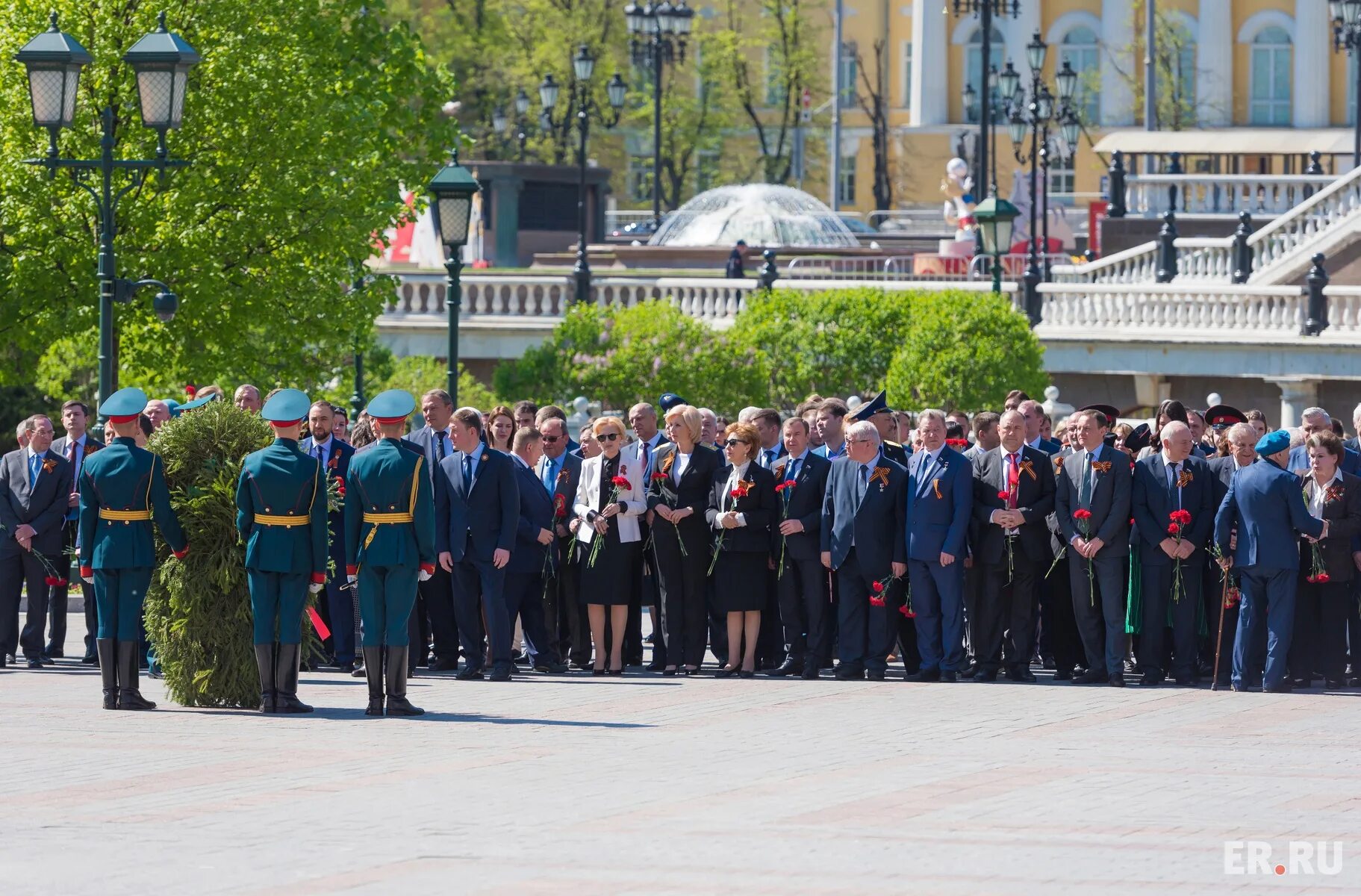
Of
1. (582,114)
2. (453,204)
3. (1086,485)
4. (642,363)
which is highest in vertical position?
(582,114)

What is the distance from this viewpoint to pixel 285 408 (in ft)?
49.3

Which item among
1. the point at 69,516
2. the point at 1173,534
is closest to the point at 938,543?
the point at 1173,534

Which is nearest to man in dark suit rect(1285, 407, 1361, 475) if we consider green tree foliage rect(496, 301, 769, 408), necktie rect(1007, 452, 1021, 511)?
necktie rect(1007, 452, 1021, 511)

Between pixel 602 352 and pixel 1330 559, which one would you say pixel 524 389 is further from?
pixel 1330 559

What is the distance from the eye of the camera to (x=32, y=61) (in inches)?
845

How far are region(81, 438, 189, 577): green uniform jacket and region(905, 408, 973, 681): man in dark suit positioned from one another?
16.6 ft

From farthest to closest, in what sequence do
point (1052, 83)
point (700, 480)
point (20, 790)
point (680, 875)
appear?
point (1052, 83) → point (700, 480) → point (20, 790) → point (680, 875)

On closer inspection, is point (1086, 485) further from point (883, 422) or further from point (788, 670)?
point (788, 670)

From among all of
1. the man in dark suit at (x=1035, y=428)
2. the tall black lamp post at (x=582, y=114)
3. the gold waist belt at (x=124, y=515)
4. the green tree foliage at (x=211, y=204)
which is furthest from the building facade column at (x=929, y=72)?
the gold waist belt at (x=124, y=515)

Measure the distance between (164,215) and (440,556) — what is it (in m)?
12.3

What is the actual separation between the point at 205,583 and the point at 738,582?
4.18 m

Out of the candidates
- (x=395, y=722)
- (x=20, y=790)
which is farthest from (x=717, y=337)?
(x=20, y=790)

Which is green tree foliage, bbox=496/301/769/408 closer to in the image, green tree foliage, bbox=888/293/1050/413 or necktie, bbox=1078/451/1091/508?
green tree foliage, bbox=888/293/1050/413

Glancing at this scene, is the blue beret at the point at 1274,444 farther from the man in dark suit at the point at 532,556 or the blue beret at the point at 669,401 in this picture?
the man in dark suit at the point at 532,556
